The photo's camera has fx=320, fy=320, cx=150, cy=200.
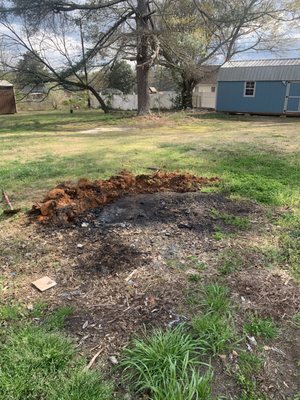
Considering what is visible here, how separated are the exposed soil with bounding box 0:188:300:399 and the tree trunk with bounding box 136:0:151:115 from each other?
42.6ft

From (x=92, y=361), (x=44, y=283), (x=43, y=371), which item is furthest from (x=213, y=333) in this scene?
(x=44, y=283)

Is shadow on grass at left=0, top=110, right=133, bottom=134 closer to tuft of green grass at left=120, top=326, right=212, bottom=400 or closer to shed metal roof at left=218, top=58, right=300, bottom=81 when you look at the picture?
shed metal roof at left=218, top=58, right=300, bottom=81

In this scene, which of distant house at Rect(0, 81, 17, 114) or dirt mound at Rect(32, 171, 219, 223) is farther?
distant house at Rect(0, 81, 17, 114)

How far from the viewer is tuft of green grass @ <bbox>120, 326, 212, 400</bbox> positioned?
1.60 metres

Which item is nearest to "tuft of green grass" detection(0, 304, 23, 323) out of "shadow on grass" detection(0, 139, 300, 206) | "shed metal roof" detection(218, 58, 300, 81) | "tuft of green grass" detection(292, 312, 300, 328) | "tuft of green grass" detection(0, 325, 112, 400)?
"tuft of green grass" detection(0, 325, 112, 400)

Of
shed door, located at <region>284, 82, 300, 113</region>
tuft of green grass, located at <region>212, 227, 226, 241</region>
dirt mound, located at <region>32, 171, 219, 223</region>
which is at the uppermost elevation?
shed door, located at <region>284, 82, 300, 113</region>

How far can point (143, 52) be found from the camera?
52.5ft

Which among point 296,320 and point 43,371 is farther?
point 296,320

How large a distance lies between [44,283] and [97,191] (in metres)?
1.93

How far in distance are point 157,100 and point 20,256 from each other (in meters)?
22.6

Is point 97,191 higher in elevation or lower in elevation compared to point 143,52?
lower

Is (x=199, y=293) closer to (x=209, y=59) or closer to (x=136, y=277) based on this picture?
(x=136, y=277)

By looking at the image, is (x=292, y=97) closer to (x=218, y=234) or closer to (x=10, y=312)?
(x=218, y=234)

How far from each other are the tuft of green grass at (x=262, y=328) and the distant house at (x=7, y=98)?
88.0 feet
